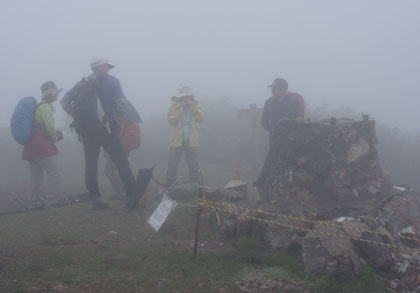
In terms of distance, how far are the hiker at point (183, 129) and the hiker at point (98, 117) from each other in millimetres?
1798

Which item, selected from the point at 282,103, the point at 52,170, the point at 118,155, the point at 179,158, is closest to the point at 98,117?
the point at 118,155

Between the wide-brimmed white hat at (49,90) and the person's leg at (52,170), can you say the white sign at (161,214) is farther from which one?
the wide-brimmed white hat at (49,90)

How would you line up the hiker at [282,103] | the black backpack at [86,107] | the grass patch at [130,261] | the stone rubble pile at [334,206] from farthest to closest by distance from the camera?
the hiker at [282,103] → the black backpack at [86,107] → the stone rubble pile at [334,206] → the grass patch at [130,261]

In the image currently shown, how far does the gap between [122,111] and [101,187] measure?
11.6ft

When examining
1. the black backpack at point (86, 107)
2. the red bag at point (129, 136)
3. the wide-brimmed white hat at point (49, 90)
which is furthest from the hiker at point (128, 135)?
the wide-brimmed white hat at point (49, 90)

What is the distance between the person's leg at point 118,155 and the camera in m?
6.95

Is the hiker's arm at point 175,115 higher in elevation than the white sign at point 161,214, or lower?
higher

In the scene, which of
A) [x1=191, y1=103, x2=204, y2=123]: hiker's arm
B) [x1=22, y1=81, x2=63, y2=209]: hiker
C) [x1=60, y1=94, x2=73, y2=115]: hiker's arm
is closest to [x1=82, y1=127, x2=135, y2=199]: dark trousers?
[x1=60, y1=94, x2=73, y2=115]: hiker's arm

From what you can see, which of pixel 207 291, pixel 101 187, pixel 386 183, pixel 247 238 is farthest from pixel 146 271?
pixel 101 187

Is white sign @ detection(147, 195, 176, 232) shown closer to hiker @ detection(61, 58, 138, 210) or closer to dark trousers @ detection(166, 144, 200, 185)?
hiker @ detection(61, 58, 138, 210)

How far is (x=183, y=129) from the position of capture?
870 cm

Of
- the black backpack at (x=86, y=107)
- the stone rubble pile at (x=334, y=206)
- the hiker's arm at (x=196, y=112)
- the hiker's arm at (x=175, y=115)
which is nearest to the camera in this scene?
the stone rubble pile at (x=334, y=206)

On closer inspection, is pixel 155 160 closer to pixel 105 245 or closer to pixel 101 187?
pixel 101 187

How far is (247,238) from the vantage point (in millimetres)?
5371
